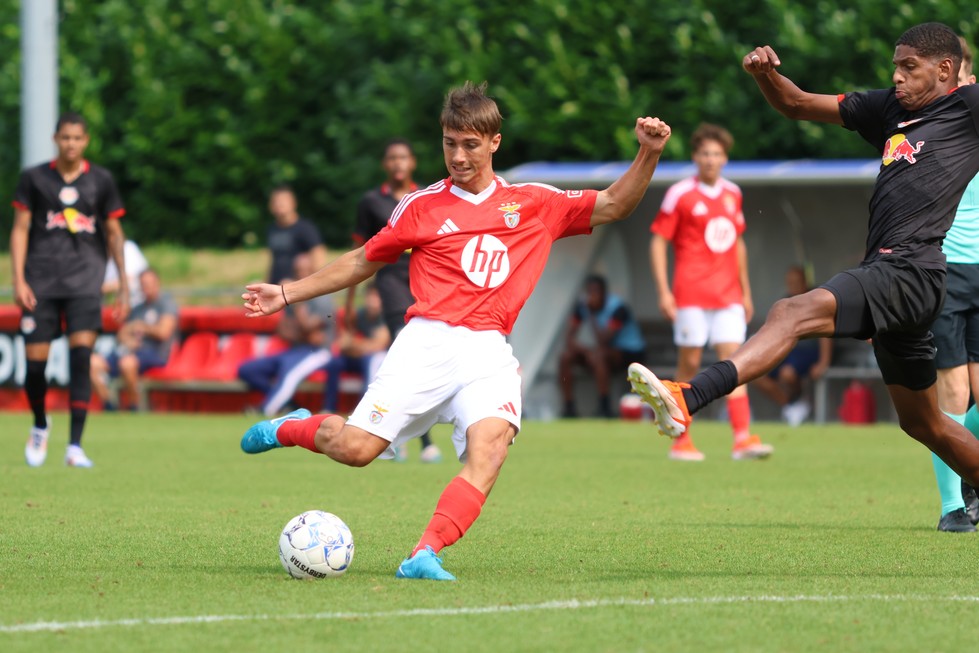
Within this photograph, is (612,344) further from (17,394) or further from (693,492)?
(693,492)

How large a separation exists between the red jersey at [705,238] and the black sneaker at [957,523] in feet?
16.9

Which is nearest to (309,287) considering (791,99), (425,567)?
(425,567)

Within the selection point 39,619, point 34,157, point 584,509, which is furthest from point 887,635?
point 34,157

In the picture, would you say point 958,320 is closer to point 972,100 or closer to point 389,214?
point 972,100

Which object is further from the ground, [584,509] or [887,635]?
[887,635]

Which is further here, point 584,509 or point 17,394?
point 17,394

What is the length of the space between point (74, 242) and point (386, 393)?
610cm

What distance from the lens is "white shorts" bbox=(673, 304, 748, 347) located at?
13.5 meters

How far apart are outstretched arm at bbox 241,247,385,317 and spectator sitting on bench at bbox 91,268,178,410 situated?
44.4 feet

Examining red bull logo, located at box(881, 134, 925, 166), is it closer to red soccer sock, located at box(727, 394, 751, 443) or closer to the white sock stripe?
red soccer sock, located at box(727, 394, 751, 443)

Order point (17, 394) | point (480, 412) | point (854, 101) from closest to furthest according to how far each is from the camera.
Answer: point (480, 412) → point (854, 101) → point (17, 394)

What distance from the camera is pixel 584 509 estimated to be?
378 inches

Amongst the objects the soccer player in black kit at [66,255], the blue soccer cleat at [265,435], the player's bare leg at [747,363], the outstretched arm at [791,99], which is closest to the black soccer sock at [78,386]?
the soccer player in black kit at [66,255]

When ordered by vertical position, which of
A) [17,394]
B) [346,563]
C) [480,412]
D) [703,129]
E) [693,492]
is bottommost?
[17,394]
